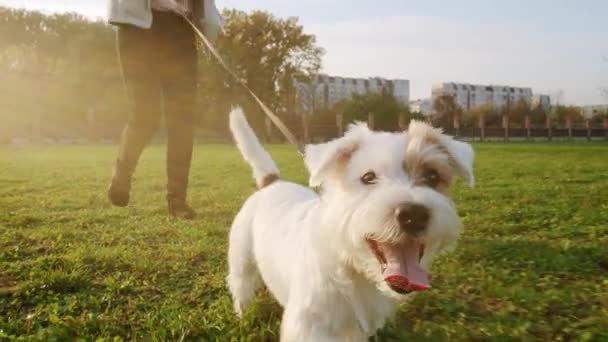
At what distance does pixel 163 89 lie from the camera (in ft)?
20.5

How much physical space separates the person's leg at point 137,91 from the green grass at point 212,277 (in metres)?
0.88

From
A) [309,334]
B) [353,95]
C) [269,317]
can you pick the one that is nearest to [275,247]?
[269,317]

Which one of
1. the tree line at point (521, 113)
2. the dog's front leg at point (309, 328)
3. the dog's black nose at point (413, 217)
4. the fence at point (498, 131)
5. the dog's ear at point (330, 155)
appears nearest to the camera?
the dog's black nose at point (413, 217)

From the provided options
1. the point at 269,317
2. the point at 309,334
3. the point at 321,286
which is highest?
the point at 321,286

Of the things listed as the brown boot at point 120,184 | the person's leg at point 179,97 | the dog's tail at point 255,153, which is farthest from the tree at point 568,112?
the dog's tail at point 255,153

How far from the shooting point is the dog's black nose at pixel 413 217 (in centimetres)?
245

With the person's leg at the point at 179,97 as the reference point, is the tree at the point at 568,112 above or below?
above

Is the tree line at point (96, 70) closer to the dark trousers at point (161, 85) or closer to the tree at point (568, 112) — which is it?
the dark trousers at point (161, 85)

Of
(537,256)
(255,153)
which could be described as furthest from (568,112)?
(255,153)

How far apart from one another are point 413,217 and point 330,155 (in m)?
0.64

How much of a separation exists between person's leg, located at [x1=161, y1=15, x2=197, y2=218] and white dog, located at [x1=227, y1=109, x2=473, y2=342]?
346cm

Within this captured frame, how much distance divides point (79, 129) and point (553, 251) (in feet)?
143

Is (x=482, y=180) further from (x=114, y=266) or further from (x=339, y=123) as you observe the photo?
(x=339, y=123)

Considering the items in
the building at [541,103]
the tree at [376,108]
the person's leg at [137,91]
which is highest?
the building at [541,103]
